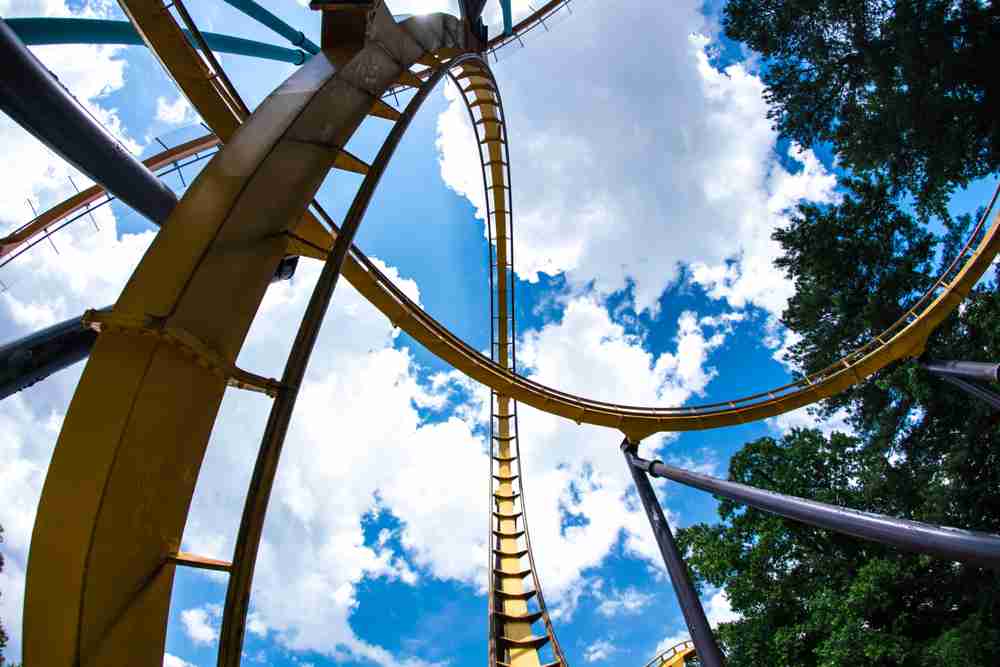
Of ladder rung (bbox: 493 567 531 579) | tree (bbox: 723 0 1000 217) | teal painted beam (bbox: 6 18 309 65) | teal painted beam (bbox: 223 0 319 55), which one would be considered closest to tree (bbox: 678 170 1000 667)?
tree (bbox: 723 0 1000 217)

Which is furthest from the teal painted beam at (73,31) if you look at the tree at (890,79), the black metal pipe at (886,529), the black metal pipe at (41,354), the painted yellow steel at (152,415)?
the tree at (890,79)

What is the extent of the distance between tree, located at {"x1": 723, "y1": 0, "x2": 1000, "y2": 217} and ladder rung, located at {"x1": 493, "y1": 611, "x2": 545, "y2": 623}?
8.80m

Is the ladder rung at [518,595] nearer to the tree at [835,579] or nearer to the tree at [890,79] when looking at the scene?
the tree at [835,579]

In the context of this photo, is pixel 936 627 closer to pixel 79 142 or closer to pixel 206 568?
pixel 206 568

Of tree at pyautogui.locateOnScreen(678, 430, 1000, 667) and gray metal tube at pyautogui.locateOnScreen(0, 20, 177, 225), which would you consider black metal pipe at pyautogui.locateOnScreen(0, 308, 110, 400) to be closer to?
gray metal tube at pyautogui.locateOnScreen(0, 20, 177, 225)

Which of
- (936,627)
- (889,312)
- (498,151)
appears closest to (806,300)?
(889,312)

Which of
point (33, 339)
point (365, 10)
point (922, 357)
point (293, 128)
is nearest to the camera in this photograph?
point (293, 128)

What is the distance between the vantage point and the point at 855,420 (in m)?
13.3

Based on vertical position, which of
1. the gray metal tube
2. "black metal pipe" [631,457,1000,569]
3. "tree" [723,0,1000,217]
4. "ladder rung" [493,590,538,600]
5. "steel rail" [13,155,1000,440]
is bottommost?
→ "black metal pipe" [631,457,1000,569]

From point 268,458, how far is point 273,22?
7167mm

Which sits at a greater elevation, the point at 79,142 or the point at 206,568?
the point at 79,142

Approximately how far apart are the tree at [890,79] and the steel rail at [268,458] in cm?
899

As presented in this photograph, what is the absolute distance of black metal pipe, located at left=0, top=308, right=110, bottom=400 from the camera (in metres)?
3.61

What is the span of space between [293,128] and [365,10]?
4.29 ft
